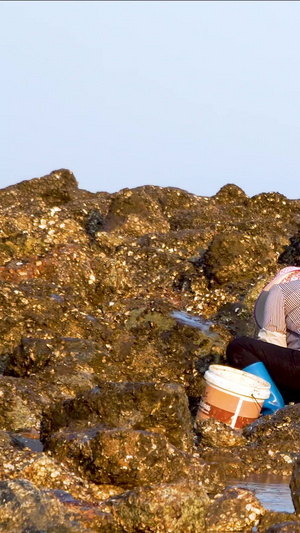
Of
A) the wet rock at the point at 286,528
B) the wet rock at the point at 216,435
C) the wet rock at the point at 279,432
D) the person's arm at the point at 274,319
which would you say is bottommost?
the wet rock at the point at 216,435

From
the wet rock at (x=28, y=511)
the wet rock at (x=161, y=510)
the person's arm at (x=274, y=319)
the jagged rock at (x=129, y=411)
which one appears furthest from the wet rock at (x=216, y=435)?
the wet rock at (x=28, y=511)

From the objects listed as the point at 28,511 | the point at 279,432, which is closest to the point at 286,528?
the point at 28,511

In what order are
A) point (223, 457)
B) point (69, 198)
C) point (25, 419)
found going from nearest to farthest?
point (223, 457)
point (25, 419)
point (69, 198)

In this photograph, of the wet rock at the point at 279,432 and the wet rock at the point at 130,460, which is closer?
the wet rock at the point at 130,460

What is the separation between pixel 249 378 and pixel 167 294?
3.88 m

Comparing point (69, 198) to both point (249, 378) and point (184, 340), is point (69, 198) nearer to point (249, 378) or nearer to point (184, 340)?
point (184, 340)

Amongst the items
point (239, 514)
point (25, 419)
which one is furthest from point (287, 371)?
point (239, 514)

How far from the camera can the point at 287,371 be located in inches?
316

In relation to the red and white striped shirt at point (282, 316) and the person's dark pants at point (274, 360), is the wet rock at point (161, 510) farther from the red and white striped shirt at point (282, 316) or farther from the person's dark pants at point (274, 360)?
the red and white striped shirt at point (282, 316)

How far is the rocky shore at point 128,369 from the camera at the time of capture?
16.0 ft

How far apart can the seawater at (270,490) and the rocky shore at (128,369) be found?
0.09 meters

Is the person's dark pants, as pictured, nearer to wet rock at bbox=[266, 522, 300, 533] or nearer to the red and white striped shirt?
the red and white striped shirt

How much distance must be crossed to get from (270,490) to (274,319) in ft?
7.76

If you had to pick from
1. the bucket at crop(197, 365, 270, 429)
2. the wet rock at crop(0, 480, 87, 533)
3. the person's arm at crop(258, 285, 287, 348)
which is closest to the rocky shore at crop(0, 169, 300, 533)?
the wet rock at crop(0, 480, 87, 533)
